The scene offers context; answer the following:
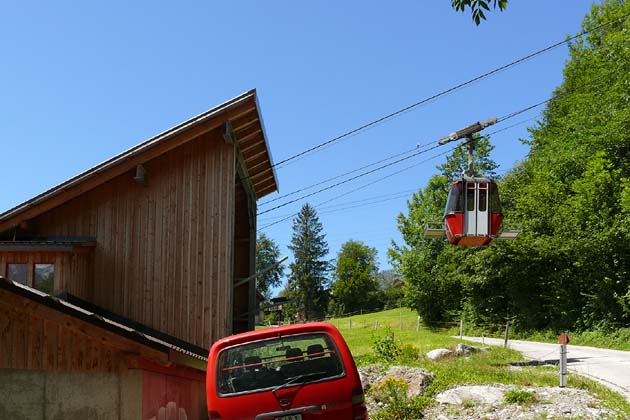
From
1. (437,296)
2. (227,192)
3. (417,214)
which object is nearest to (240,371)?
(227,192)

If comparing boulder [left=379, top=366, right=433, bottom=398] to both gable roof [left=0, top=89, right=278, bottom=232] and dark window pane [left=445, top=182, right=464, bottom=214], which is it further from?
gable roof [left=0, top=89, right=278, bottom=232]

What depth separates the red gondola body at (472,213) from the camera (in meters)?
15.8

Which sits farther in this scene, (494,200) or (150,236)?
(150,236)

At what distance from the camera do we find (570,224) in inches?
1581

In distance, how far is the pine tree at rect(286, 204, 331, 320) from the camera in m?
106

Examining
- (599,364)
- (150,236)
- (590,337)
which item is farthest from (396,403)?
(590,337)

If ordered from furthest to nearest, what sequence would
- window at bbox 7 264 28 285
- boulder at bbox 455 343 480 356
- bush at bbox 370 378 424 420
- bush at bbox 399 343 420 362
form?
boulder at bbox 455 343 480 356
bush at bbox 399 343 420 362
window at bbox 7 264 28 285
bush at bbox 370 378 424 420

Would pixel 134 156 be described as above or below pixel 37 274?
above

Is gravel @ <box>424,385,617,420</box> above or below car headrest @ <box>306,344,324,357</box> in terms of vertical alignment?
below

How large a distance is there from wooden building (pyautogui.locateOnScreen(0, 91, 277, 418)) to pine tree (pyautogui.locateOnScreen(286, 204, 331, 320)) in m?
87.6

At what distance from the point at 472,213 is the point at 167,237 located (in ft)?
23.6

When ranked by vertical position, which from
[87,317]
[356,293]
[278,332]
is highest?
[87,317]

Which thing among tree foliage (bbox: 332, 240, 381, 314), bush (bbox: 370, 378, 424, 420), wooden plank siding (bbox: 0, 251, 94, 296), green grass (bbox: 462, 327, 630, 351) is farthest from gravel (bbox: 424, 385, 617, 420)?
tree foliage (bbox: 332, 240, 381, 314)

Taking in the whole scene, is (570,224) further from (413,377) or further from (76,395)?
(76,395)
